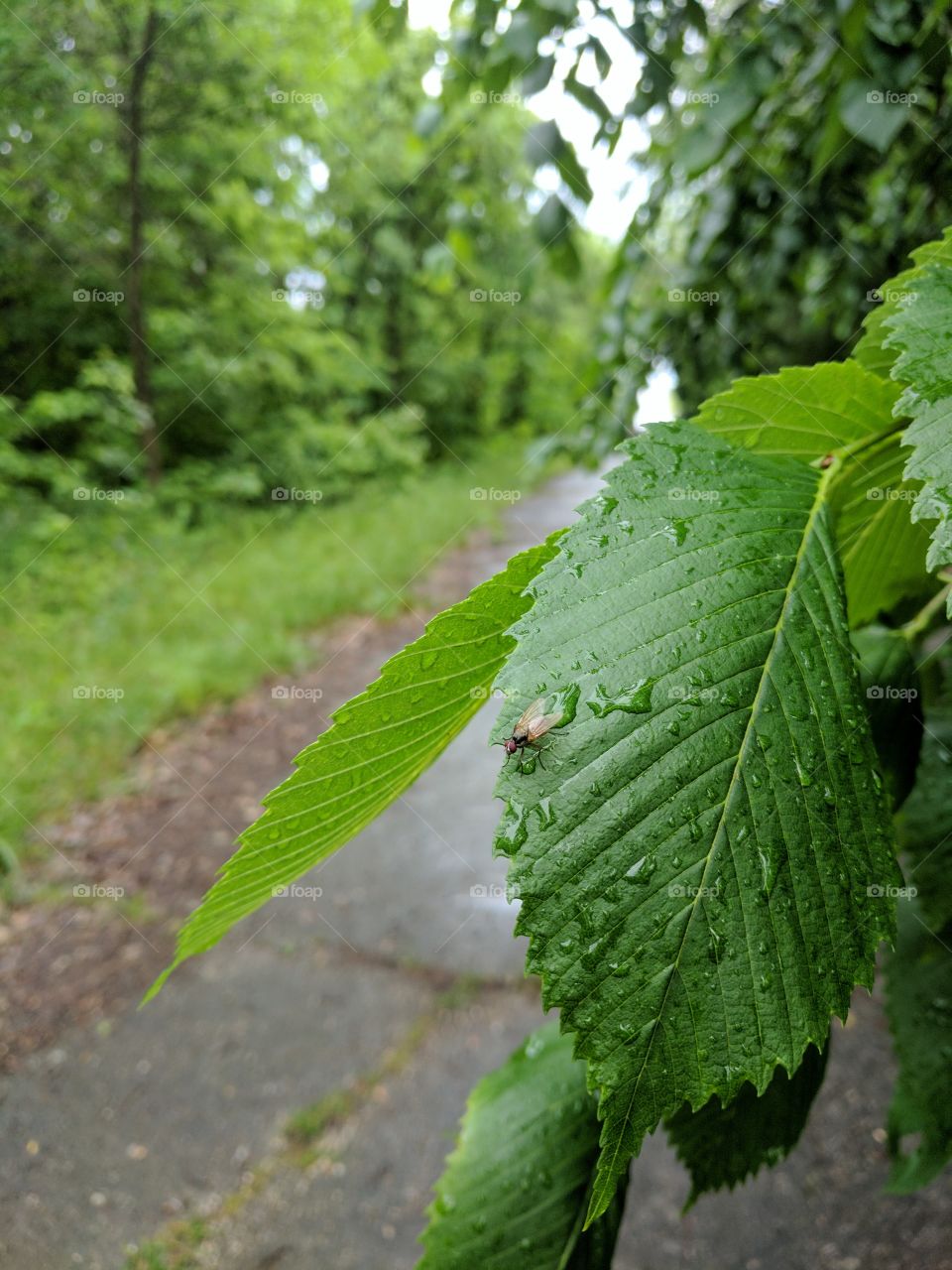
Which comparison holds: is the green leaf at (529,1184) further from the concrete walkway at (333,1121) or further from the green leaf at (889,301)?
the concrete walkway at (333,1121)

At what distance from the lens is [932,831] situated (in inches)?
34.0

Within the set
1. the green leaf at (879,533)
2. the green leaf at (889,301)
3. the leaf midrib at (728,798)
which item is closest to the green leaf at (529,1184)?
the leaf midrib at (728,798)

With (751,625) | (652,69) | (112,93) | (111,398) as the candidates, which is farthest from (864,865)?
(111,398)

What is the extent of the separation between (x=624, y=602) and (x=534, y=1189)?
52 centimetres

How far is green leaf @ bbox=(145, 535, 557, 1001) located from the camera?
18.6 inches

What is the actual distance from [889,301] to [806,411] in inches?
3.3

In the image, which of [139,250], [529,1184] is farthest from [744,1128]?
[139,250]

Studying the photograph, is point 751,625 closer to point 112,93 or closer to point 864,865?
point 864,865

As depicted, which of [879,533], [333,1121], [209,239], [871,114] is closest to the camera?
[879,533]

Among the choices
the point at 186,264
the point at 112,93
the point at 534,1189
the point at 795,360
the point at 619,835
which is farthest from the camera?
the point at 186,264

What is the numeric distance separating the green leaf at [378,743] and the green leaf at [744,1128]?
409 mm

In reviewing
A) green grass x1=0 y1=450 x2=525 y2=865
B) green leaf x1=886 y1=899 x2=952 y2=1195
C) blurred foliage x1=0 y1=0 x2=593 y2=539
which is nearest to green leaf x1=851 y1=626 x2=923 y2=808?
green leaf x1=886 y1=899 x2=952 y2=1195

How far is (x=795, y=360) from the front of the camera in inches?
160

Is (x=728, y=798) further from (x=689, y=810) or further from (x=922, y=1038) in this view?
(x=922, y=1038)
